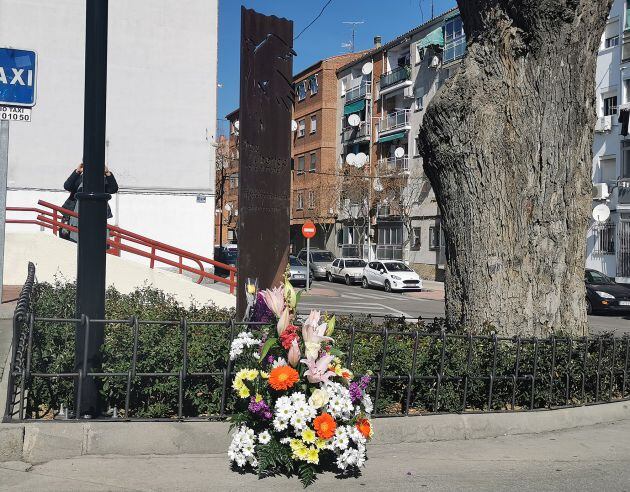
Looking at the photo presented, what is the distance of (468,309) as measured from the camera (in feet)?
23.5

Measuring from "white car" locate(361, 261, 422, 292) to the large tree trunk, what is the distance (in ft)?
87.5

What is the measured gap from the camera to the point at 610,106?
33719 mm

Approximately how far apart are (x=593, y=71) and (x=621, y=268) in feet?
90.0

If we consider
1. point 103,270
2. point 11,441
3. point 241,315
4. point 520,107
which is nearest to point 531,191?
point 520,107

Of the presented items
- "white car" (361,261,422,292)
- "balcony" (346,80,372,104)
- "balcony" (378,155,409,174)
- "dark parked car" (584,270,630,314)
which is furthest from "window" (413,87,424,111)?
"dark parked car" (584,270,630,314)

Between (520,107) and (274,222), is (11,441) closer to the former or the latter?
(274,222)

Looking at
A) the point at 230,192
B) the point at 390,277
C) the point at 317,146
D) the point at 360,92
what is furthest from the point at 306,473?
the point at 230,192

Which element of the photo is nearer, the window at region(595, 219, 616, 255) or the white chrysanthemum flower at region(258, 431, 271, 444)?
the white chrysanthemum flower at region(258, 431, 271, 444)

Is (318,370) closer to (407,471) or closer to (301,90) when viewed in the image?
(407,471)

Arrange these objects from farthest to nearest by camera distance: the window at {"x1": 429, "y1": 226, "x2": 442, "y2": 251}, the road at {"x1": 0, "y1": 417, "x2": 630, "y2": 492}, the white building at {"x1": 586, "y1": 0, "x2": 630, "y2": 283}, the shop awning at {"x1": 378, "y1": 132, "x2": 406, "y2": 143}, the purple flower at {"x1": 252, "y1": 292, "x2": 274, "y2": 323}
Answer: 1. the shop awning at {"x1": 378, "y1": 132, "x2": 406, "y2": 143}
2. the window at {"x1": 429, "y1": 226, "x2": 442, "y2": 251}
3. the white building at {"x1": 586, "y1": 0, "x2": 630, "y2": 283}
4. the purple flower at {"x1": 252, "y1": 292, "x2": 274, "y2": 323}
5. the road at {"x1": 0, "y1": 417, "x2": 630, "y2": 492}

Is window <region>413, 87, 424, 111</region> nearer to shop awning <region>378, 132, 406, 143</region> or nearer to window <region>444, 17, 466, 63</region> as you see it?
shop awning <region>378, 132, 406, 143</region>

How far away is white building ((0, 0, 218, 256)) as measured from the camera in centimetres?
2889

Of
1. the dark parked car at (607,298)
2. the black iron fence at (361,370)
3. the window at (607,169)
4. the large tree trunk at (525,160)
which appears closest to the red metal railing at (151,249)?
the large tree trunk at (525,160)

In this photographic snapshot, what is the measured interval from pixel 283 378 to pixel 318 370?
0.22 m
